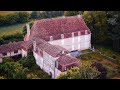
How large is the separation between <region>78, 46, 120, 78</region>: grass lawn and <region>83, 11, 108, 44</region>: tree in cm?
69

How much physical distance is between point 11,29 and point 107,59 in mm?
5835

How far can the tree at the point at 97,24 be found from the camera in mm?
15047

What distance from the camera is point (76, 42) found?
14.7 meters

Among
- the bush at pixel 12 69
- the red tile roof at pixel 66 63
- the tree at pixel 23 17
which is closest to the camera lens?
the bush at pixel 12 69

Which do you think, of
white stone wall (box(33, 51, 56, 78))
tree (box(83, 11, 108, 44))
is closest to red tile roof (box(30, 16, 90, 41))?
tree (box(83, 11, 108, 44))

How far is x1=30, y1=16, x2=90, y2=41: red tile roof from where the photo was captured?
45.2 ft

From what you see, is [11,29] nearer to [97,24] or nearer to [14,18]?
[14,18]

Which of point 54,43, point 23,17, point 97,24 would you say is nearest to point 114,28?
point 97,24

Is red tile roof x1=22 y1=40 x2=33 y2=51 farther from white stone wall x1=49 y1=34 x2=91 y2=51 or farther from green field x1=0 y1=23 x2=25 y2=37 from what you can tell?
green field x1=0 y1=23 x2=25 y2=37

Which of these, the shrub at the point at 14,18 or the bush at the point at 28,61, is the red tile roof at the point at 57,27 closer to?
the bush at the point at 28,61

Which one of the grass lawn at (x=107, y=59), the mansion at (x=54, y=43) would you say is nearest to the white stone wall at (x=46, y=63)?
the mansion at (x=54, y=43)

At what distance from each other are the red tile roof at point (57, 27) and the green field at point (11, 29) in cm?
191

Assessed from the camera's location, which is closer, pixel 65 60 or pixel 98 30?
pixel 65 60
